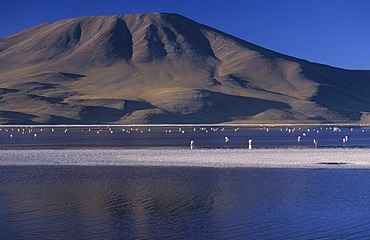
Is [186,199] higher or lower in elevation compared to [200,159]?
lower

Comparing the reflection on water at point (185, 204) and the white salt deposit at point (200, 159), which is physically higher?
the white salt deposit at point (200, 159)

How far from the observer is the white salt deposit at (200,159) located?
41.4m

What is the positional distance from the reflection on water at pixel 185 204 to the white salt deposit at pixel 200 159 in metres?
4.44

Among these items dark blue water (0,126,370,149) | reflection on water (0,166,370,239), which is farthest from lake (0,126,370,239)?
dark blue water (0,126,370,149)

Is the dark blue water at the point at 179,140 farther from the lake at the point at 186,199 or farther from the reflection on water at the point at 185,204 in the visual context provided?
the reflection on water at the point at 185,204

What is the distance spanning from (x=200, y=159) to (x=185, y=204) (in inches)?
790

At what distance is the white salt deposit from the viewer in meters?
41.4

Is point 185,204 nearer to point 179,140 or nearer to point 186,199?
point 186,199

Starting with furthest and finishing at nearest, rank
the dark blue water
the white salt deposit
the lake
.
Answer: the dark blue water
the white salt deposit
the lake

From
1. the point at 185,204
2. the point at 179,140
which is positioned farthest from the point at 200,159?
the point at 179,140

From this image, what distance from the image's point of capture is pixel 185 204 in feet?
83.2

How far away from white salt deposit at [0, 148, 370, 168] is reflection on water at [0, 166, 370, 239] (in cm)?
444

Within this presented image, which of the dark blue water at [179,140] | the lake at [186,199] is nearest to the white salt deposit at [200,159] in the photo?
the lake at [186,199]

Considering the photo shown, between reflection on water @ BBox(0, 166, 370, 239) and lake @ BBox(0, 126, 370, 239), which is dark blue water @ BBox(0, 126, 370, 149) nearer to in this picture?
lake @ BBox(0, 126, 370, 239)
